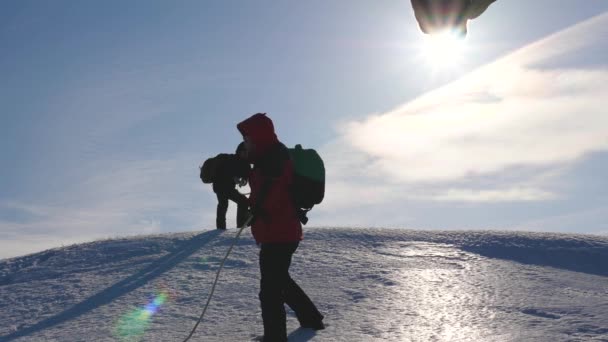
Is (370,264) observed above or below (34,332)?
above

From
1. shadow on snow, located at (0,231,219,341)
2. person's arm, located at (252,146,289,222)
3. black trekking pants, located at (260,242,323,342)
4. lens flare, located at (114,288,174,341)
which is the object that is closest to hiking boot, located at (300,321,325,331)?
black trekking pants, located at (260,242,323,342)

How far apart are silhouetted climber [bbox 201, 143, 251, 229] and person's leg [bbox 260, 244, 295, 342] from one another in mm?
418

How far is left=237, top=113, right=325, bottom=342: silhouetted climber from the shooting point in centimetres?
523

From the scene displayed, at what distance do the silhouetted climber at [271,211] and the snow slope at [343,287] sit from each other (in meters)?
0.58

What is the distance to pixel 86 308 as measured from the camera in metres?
7.09

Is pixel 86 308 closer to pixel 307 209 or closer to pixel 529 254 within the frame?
pixel 307 209

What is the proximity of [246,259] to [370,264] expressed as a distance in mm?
1853

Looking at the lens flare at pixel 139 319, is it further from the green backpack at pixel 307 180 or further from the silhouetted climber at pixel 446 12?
the silhouetted climber at pixel 446 12

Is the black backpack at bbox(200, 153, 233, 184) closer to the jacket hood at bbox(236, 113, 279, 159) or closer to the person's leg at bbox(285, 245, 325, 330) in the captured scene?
the jacket hood at bbox(236, 113, 279, 159)

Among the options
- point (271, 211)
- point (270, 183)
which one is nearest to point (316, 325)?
point (271, 211)

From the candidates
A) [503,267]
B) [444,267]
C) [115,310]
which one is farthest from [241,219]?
[503,267]

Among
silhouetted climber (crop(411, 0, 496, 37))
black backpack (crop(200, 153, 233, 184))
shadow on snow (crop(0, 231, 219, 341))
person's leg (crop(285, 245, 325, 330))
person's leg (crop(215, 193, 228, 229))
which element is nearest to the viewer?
silhouetted climber (crop(411, 0, 496, 37))

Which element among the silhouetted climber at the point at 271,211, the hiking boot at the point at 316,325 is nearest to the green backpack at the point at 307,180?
the silhouetted climber at the point at 271,211

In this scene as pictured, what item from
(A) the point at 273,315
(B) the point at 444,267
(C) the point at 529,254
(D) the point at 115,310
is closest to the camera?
(A) the point at 273,315
